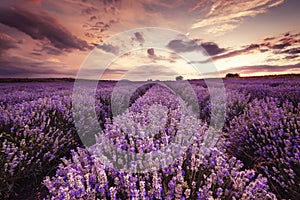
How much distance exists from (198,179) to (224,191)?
222 mm

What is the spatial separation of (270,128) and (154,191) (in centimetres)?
195

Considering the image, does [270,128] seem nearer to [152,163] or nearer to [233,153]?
[233,153]

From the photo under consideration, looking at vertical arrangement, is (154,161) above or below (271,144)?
above

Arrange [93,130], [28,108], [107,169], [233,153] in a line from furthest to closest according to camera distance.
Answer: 1. [93,130]
2. [28,108]
3. [233,153]
4. [107,169]

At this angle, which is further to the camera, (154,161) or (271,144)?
(271,144)

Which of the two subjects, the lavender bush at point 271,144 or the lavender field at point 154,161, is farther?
the lavender bush at point 271,144

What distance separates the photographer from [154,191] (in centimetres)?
148

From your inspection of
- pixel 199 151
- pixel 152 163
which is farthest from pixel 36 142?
pixel 199 151

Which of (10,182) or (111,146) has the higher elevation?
(111,146)

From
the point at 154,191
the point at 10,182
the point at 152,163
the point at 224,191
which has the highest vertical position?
the point at 152,163

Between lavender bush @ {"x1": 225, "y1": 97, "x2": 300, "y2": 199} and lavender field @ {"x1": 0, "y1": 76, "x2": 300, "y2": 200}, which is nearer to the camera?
lavender field @ {"x1": 0, "y1": 76, "x2": 300, "y2": 200}

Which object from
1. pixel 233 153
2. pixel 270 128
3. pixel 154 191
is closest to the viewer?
pixel 154 191

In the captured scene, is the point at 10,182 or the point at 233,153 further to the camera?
the point at 233,153

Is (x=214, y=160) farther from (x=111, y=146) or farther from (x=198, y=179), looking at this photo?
(x=111, y=146)
